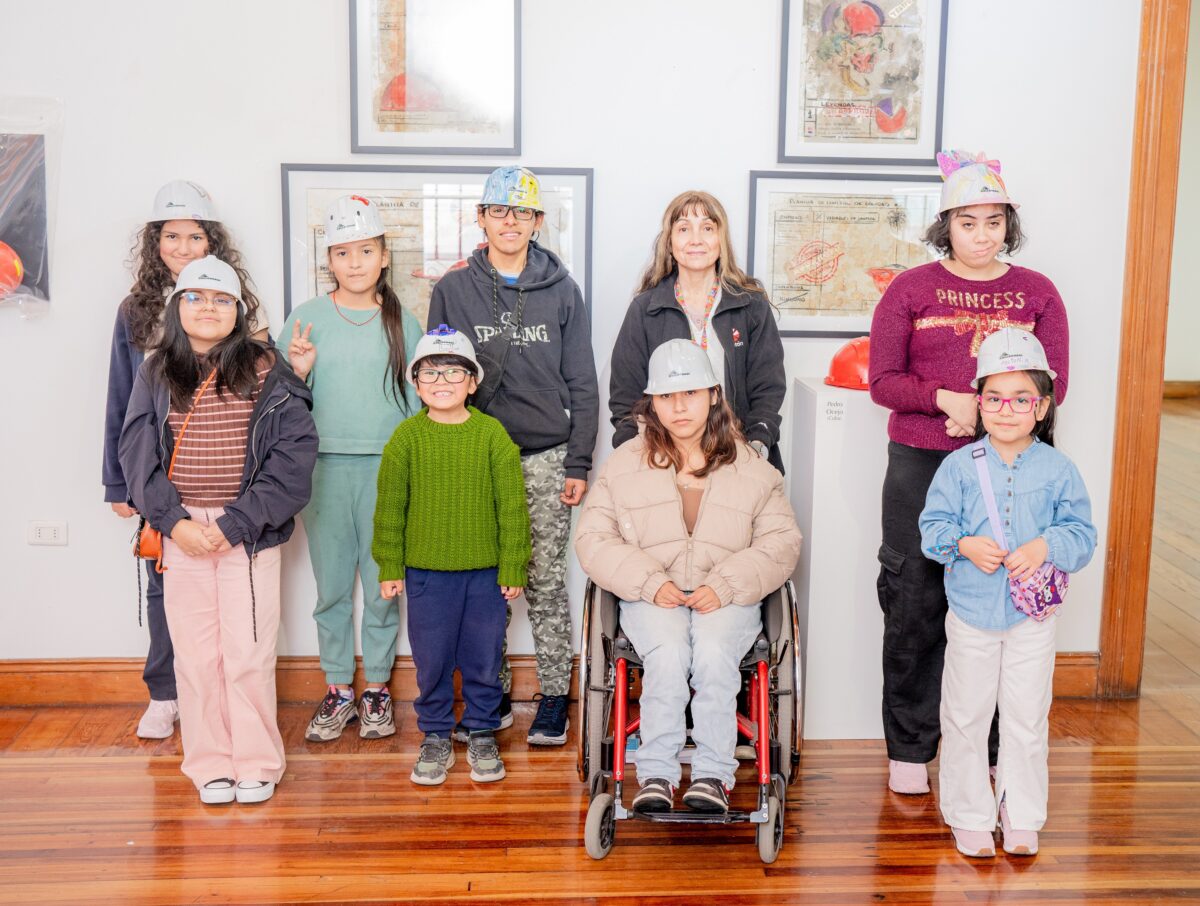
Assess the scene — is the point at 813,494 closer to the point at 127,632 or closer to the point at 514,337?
the point at 514,337

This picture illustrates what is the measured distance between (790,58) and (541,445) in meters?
1.30

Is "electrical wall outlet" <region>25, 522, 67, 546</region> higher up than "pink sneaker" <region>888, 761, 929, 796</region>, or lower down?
higher up

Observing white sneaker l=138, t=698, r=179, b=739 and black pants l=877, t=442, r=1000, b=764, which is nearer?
black pants l=877, t=442, r=1000, b=764

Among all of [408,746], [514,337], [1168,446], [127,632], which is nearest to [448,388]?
[514,337]

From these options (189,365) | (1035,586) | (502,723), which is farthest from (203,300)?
(1035,586)

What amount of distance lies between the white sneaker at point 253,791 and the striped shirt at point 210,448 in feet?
2.24

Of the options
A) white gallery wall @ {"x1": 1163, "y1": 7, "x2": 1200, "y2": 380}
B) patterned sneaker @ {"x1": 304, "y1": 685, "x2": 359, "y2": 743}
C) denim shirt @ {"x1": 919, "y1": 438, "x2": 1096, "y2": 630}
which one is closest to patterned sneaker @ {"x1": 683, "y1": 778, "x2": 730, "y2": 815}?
denim shirt @ {"x1": 919, "y1": 438, "x2": 1096, "y2": 630}

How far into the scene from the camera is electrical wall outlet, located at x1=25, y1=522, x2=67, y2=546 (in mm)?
3537

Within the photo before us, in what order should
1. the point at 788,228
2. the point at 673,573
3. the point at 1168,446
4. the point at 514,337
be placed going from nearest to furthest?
the point at 673,573
the point at 514,337
the point at 788,228
the point at 1168,446

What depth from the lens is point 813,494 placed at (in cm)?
325

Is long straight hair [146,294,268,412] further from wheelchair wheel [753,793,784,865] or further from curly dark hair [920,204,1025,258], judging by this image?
curly dark hair [920,204,1025,258]

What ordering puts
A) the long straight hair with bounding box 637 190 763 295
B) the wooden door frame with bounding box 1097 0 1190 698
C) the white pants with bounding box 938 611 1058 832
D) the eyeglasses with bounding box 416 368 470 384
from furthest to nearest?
the wooden door frame with bounding box 1097 0 1190 698, the long straight hair with bounding box 637 190 763 295, the eyeglasses with bounding box 416 368 470 384, the white pants with bounding box 938 611 1058 832

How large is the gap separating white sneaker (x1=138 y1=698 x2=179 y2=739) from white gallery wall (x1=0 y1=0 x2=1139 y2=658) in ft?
1.24

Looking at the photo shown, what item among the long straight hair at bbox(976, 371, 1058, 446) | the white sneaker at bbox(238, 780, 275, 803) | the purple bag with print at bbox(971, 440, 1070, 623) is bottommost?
the white sneaker at bbox(238, 780, 275, 803)
